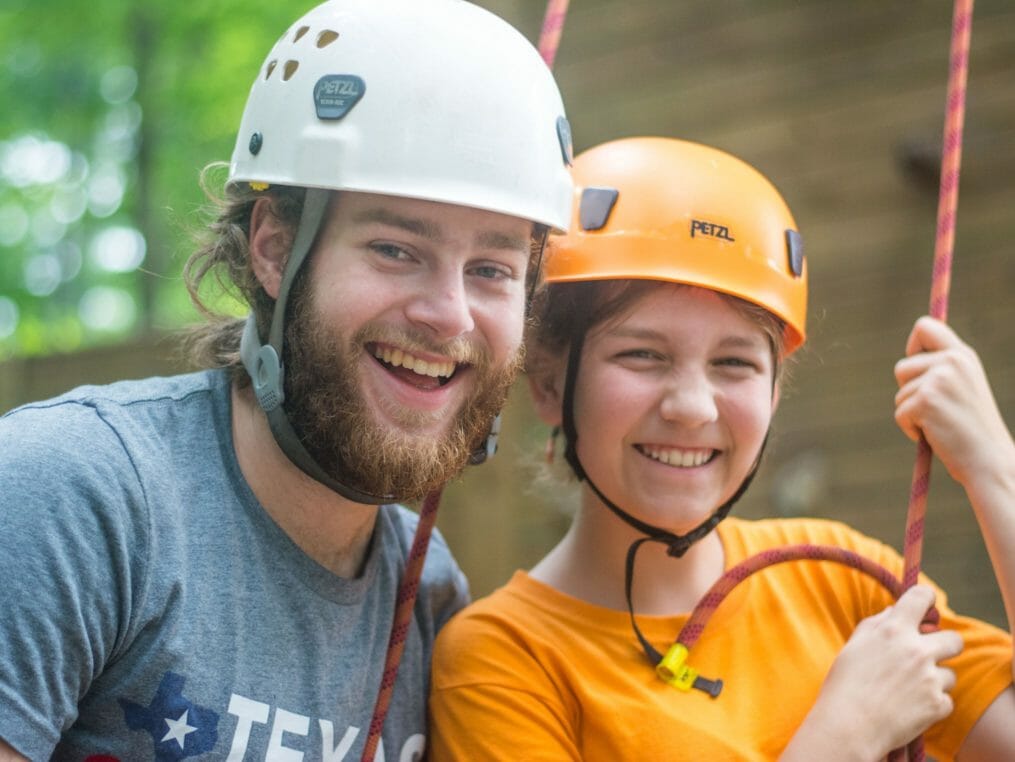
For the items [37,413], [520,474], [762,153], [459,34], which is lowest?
[520,474]

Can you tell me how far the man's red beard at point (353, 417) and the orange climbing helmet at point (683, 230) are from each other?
43 centimetres

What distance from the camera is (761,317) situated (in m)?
2.71

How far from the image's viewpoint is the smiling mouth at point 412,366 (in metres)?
2.37

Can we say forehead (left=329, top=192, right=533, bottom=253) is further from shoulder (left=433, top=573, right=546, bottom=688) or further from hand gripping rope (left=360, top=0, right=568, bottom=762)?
shoulder (left=433, top=573, right=546, bottom=688)

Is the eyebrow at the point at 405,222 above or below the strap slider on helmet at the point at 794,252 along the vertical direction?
below

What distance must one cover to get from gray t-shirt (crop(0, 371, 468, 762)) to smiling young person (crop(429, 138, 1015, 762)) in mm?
312

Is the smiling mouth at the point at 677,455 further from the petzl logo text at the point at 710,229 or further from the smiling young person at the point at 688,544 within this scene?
the petzl logo text at the point at 710,229

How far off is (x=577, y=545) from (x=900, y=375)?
795mm

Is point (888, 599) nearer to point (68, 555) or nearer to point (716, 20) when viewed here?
point (68, 555)

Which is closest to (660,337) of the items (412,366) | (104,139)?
(412,366)

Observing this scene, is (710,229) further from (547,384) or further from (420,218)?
(420,218)

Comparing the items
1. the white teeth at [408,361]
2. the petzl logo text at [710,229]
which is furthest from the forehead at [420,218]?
the petzl logo text at [710,229]

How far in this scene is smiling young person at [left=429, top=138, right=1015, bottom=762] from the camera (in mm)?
2518

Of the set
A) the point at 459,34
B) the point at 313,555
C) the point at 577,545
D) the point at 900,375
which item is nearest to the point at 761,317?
the point at 900,375
